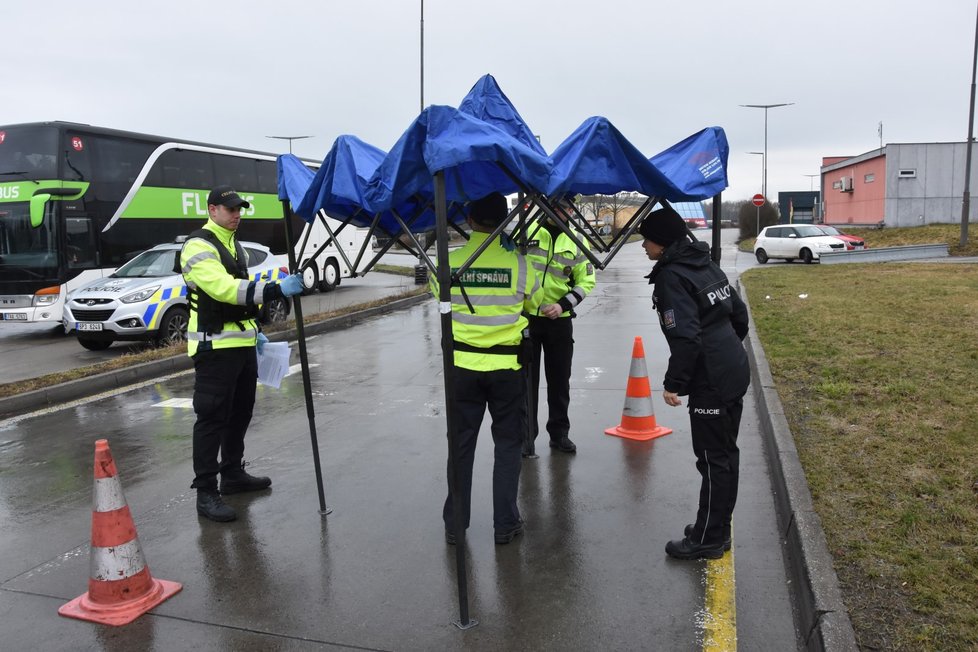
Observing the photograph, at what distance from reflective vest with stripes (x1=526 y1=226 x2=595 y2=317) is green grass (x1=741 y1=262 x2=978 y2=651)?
2035 mm

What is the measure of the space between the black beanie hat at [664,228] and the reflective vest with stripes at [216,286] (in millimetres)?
2397

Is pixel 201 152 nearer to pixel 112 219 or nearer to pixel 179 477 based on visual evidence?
pixel 112 219

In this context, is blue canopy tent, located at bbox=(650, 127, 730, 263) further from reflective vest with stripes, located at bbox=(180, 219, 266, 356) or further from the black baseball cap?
the black baseball cap

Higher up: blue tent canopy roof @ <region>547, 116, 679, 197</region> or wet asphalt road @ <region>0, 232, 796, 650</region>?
blue tent canopy roof @ <region>547, 116, 679, 197</region>

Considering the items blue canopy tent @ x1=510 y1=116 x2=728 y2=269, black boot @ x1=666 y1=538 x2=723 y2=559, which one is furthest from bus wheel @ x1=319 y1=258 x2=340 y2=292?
black boot @ x1=666 y1=538 x2=723 y2=559

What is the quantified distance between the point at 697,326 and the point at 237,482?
3.44m

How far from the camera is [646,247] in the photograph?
13.2ft

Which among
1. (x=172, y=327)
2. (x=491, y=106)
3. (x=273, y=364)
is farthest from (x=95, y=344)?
(x=491, y=106)

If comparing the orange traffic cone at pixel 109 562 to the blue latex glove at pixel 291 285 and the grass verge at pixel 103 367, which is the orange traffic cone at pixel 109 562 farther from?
the grass verge at pixel 103 367

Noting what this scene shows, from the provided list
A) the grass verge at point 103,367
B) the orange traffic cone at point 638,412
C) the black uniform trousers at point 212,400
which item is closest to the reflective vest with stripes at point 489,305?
the black uniform trousers at point 212,400

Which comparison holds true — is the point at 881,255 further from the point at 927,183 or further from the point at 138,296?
the point at 138,296

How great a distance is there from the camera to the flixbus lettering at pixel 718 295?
384 cm

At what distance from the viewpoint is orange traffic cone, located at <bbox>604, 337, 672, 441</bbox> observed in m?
6.37

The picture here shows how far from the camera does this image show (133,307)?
1134cm
